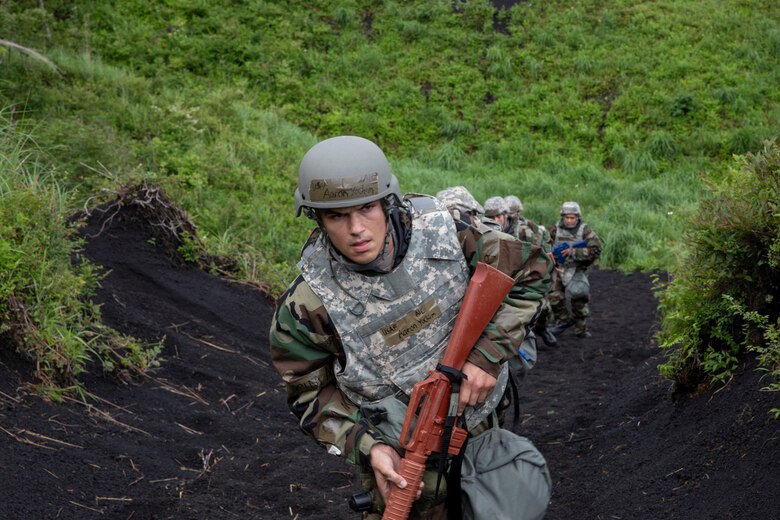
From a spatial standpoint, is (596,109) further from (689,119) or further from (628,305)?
(628,305)

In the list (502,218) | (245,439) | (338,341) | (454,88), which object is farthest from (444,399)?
(454,88)

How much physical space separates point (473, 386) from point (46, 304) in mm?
3916

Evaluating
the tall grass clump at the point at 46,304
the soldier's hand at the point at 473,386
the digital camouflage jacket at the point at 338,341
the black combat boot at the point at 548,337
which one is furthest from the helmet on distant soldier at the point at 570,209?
the soldier's hand at the point at 473,386

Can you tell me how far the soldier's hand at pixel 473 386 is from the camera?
9.26ft

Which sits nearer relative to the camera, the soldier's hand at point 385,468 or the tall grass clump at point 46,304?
the soldier's hand at point 385,468

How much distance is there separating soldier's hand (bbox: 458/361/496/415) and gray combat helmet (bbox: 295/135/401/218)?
2.08ft

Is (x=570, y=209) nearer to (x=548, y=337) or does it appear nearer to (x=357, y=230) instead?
(x=548, y=337)

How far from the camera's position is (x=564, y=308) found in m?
10.7

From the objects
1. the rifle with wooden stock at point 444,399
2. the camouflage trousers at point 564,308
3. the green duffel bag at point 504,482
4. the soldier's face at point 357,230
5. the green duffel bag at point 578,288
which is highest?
the soldier's face at point 357,230

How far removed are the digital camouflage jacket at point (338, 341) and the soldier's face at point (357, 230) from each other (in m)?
0.18

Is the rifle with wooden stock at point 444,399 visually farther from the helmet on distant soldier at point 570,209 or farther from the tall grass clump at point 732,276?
the helmet on distant soldier at point 570,209

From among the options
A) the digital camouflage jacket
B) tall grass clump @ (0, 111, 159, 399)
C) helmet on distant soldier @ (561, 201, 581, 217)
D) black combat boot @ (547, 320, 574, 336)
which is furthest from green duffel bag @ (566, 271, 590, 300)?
the digital camouflage jacket

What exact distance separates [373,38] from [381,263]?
2160cm

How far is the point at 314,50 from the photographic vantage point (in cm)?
2289
